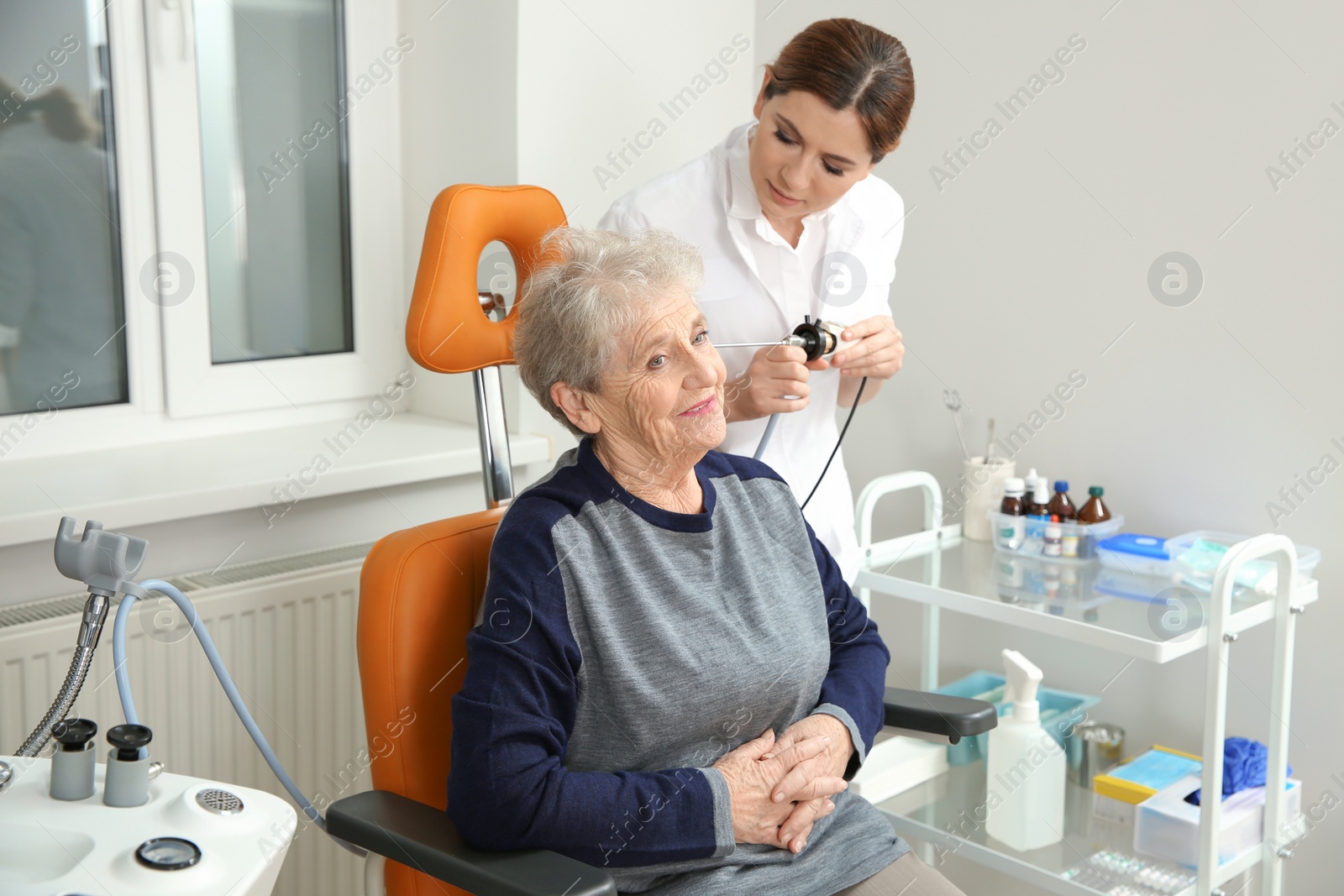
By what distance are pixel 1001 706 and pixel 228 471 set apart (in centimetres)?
135

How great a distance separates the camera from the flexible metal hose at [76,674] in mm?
1085

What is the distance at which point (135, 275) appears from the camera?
1.98 metres

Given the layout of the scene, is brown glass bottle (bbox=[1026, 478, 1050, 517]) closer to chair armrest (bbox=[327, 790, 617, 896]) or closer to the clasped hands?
the clasped hands

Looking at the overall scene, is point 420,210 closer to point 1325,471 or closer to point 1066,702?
point 1066,702

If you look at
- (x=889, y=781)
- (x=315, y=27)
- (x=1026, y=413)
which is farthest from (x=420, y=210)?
(x=889, y=781)

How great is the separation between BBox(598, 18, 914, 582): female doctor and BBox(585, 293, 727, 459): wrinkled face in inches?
7.3

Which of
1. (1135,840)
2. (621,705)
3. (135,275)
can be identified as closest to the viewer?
(621,705)

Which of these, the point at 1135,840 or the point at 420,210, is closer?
the point at 1135,840

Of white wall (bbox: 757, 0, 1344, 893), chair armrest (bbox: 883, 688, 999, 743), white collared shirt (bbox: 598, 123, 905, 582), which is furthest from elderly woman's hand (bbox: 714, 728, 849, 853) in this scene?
white wall (bbox: 757, 0, 1344, 893)

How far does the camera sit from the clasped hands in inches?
49.7

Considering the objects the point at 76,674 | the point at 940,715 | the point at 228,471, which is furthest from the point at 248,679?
the point at 940,715

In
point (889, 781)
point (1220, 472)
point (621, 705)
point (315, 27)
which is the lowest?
point (889, 781)

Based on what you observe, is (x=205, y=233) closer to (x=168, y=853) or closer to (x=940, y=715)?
(x=168, y=853)

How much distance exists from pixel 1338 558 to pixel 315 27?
1.98m
